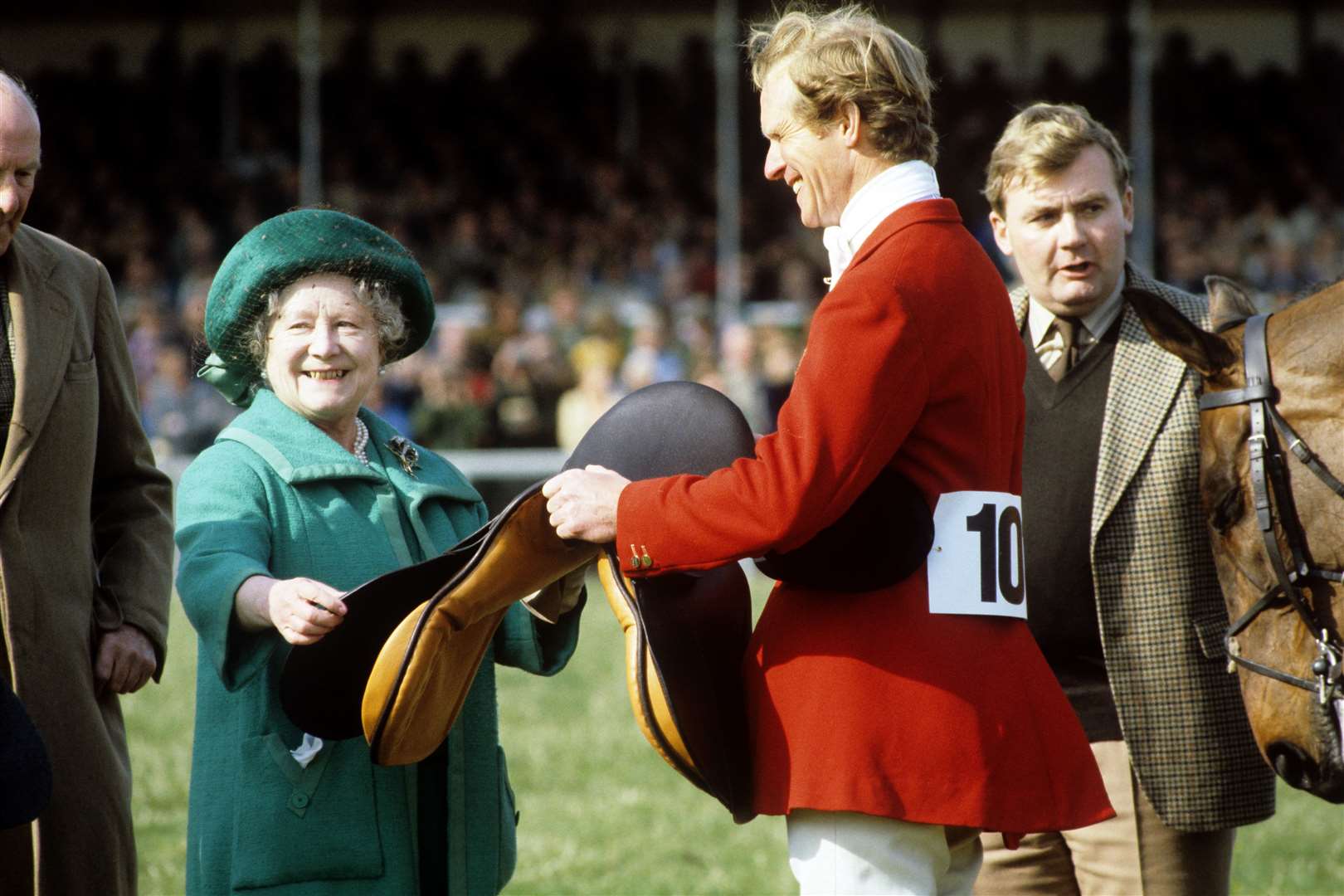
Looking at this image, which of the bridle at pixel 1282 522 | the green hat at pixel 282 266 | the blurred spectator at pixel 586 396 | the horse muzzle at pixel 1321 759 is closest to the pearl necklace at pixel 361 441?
the green hat at pixel 282 266

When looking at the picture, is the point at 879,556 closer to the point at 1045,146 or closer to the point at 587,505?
the point at 587,505

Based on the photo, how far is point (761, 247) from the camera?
58.7 feet

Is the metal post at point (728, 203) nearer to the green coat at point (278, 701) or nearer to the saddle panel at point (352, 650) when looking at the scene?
the green coat at point (278, 701)

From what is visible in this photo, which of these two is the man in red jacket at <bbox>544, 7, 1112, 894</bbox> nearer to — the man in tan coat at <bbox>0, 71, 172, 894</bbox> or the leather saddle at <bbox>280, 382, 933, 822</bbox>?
the leather saddle at <bbox>280, 382, 933, 822</bbox>

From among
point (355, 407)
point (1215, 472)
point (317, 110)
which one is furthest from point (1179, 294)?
point (317, 110)

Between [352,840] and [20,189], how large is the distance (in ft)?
4.67

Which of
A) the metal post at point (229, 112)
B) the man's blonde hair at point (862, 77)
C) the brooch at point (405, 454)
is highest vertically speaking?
the metal post at point (229, 112)

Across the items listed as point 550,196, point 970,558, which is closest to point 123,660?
point 970,558

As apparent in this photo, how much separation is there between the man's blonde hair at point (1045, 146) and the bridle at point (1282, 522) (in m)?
0.78

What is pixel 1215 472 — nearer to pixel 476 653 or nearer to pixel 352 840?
pixel 476 653

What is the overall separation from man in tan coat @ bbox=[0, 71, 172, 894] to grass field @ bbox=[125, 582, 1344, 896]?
2.03 metres

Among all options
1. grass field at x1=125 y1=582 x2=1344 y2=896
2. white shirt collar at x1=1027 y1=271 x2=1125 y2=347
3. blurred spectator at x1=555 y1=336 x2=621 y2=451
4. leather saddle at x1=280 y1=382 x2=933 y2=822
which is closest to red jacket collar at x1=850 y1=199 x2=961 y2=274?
leather saddle at x1=280 y1=382 x2=933 y2=822

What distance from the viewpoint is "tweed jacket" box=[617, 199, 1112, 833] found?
102 inches

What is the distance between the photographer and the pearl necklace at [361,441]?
3.36 meters
